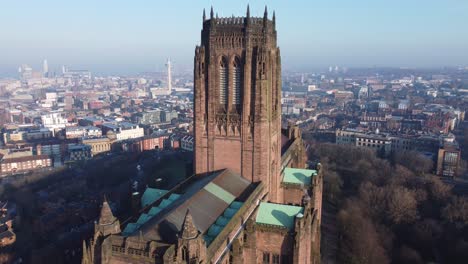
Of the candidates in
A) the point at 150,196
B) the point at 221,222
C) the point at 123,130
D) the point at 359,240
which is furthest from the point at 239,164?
the point at 123,130

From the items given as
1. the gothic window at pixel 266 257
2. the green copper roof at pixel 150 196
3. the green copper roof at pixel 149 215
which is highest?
the green copper roof at pixel 149 215

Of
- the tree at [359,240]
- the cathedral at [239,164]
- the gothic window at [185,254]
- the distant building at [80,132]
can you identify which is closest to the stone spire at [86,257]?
the cathedral at [239,164]

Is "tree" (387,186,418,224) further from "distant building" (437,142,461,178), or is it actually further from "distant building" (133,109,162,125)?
"distant building" (133,109,162,125)

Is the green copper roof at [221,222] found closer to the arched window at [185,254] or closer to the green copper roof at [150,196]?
the arched window at [185,254]

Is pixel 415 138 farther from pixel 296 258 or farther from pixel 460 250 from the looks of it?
pixel 296 258

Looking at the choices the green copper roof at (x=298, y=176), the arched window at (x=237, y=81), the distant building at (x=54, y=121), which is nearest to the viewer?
the arched window at (x=237, y=81)

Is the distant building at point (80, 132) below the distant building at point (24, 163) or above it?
above

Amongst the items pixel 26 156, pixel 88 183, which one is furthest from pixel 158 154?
pixel 26 156
